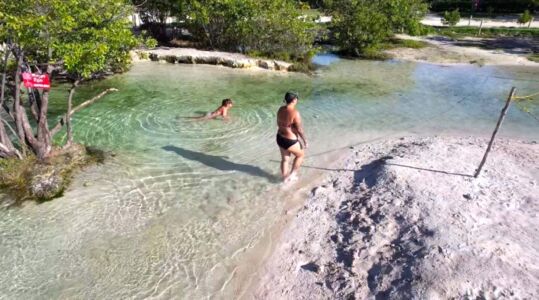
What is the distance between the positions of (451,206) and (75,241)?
20.6 ft

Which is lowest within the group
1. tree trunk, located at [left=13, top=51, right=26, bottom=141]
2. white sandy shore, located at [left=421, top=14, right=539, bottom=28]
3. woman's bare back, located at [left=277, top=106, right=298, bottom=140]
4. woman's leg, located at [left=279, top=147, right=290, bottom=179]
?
white sandy shore, located at [left=421, top=14, right=539, bottom=28]

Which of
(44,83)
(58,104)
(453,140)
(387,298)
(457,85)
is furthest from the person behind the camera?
(457,85)

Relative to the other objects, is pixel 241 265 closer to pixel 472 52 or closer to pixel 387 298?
pixel 387 298

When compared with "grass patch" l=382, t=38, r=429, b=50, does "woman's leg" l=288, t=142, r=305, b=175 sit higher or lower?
higher

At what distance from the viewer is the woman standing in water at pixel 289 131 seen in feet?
24.5

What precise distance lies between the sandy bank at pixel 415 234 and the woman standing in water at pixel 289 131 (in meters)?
0.78

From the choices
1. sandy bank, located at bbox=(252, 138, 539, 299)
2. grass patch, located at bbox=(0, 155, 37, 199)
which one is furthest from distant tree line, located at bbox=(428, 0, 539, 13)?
grass patch, located at bbox=(0, 155, 37, 199)

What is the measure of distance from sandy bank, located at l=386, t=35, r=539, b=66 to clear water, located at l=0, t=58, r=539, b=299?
610 centimetres

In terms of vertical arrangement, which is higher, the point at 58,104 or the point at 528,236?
the point at 58,104

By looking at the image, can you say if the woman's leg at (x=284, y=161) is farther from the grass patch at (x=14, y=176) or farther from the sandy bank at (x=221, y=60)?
the sandy bank at (x=221, y=60)

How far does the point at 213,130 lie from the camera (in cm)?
1095

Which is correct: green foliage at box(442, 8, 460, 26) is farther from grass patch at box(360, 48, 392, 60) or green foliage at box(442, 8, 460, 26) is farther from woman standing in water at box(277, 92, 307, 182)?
woman standing in water at box(277, 92, 307, 182)

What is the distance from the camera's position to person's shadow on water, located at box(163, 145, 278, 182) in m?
8.55

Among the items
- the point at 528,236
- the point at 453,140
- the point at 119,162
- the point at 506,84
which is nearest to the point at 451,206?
the point at 528,236
